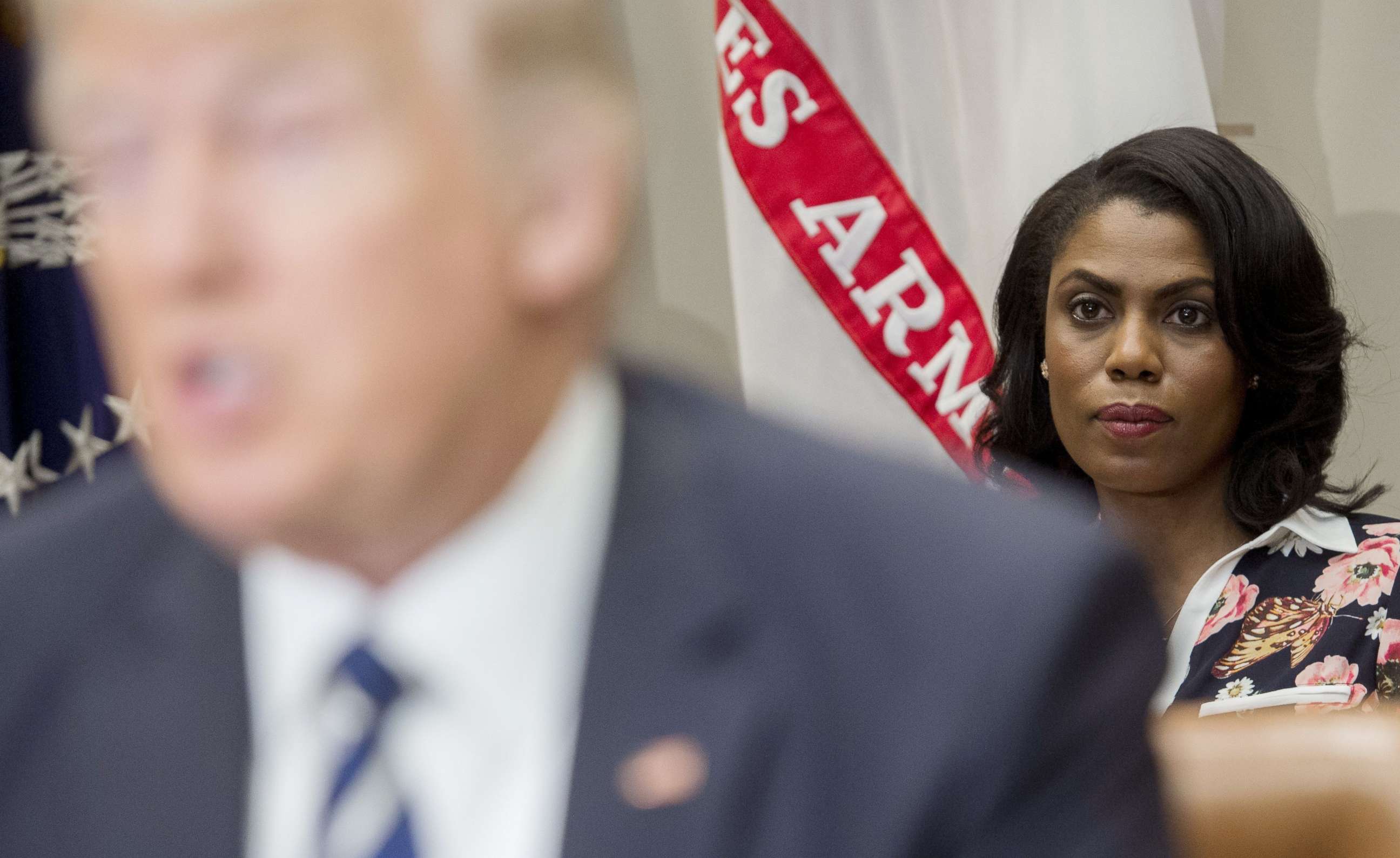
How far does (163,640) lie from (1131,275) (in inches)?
52.5

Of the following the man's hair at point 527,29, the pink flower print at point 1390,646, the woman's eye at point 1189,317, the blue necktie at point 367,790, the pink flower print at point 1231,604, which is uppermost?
the man's hair at point 527,29

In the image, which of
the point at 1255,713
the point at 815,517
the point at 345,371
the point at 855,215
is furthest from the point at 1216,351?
the point at 345,371

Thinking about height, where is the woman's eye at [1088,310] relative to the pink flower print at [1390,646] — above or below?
above

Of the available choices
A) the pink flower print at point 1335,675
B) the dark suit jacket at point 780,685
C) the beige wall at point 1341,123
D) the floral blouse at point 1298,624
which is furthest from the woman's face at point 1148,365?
the dark suit jacket at point 780,685

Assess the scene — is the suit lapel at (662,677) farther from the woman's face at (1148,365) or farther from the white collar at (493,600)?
the woman's face at (1148,365)

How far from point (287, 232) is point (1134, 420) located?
4.41ft

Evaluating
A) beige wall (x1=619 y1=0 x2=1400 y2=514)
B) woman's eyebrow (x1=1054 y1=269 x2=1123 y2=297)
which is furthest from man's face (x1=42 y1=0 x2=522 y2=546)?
beige wall (x1=619 y1=0 x2=1400 y2=514)

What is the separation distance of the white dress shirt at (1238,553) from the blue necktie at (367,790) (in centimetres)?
130

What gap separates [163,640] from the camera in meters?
0.36

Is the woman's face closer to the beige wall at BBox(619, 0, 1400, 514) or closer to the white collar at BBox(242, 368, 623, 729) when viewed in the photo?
the beige wall at BBox(619, 0, 1400, 514)

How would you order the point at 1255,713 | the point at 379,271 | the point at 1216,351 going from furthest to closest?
the point at 1216,351 → the point at 1255,713 → the point at 379,271

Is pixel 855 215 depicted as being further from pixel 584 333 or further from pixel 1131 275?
pixel 584 333

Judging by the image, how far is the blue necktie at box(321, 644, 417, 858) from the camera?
1.05 ft

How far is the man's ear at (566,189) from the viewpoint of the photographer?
30cm
